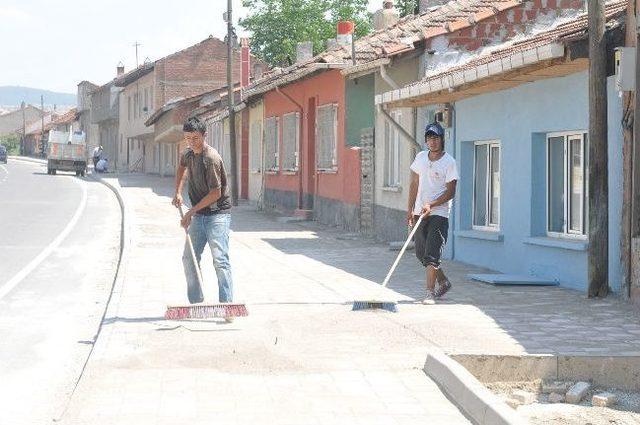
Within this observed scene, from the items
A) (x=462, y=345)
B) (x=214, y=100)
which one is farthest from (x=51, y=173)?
(x=462, y=345)

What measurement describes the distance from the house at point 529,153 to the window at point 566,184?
11 mm

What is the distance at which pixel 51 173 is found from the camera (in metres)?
65.1

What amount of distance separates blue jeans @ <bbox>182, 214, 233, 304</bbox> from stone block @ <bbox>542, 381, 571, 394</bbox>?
3235 millimetres

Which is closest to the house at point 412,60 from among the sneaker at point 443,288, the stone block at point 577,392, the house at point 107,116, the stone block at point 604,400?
the sneaker at point 443,288

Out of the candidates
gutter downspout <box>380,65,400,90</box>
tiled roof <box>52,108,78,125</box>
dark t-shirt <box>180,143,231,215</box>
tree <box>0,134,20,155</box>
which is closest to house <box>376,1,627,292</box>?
gutter downspout <box>380,65,400,90</box>

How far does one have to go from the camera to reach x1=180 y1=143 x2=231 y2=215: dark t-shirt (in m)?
10.1

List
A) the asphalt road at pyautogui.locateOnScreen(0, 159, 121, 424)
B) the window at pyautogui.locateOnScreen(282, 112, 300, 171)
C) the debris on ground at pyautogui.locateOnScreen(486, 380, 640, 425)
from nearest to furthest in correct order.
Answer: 1. the debris on ground at pyautogui.locateOnScreen(486, 380, 640, 425)
2. the asphalt road at pyautogui.locateOnScreen(0, 159, 121, 424)
3. the window at pyautogui.locateOnScreen(282, 112, 300, 171)

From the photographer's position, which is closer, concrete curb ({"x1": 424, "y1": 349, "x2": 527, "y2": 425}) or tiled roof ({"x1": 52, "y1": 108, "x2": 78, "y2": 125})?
concrete curb ({"x1": 424, "y1": 349, "x2": 527, "y2": 425})

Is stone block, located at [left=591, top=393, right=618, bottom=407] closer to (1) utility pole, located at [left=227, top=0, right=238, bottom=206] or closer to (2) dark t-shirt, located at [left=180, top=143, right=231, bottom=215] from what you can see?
(2) dark t-shirt, located at [left=180, top=143, right=231, bottom=215]

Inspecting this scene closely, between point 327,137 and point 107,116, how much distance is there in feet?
220

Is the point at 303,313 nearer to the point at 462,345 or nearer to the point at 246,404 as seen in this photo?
the point at 462,345

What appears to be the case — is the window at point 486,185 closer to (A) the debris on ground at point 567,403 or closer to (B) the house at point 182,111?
(A) the debris on ground at point 567,403

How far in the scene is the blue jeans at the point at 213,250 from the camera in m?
10.2

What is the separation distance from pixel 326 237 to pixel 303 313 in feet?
37.0
